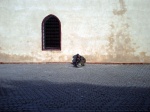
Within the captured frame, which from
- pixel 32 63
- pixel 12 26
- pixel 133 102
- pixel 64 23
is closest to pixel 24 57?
pixel 32 63

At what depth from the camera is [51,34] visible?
611 inches

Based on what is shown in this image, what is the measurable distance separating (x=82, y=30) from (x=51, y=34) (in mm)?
2117

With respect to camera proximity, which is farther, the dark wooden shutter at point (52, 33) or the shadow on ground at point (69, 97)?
the dark wooden shutter at point (52, 33)

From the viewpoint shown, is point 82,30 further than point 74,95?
Yes

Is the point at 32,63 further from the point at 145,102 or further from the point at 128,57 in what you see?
the point at 145,102

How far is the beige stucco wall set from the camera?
1507 cm

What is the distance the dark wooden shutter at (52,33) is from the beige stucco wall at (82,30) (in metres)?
0.39

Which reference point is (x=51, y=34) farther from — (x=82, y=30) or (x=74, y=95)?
(x=74, y=95)

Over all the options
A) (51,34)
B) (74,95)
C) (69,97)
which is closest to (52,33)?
(51,34)

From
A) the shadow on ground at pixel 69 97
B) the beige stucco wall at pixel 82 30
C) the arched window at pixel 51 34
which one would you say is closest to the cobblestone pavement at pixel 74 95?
the shadow on ground at pixel 69 97

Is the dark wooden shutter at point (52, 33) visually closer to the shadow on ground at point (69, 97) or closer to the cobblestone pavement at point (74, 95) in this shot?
the cobblestone pavement at point (74, 95)

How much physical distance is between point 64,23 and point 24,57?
3.50 metres

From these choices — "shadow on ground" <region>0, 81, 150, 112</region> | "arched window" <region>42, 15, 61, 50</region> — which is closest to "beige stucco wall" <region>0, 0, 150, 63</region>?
"arched window" <region>42, 15, 61, 50</region>

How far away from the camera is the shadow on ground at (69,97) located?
5.87m
